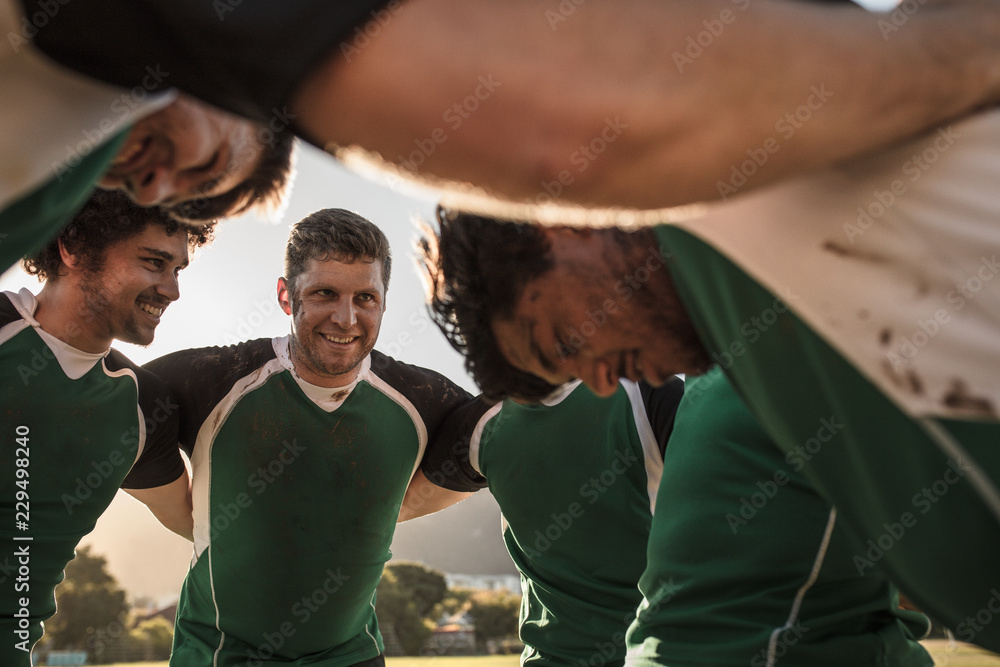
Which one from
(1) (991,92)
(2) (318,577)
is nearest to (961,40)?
(1) (991,92)

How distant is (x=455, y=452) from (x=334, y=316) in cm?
106

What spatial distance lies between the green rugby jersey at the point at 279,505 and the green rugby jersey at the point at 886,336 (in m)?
3.40

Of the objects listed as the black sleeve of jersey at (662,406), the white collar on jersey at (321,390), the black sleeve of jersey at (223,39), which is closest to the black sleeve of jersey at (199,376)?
the white collar on jersey at (321,390)

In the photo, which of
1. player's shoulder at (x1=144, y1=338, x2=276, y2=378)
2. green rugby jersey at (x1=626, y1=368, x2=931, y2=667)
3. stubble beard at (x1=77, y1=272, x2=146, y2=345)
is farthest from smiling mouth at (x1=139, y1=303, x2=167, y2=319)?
green rugby jersey at (x1=626, y1=368, x2=931, y2=667)

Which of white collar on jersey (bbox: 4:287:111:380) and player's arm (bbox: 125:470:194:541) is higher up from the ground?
white collar on jersey (bbox: 4:287:111:380)

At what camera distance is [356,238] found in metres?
4.68

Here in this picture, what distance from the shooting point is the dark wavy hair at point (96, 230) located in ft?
13.9

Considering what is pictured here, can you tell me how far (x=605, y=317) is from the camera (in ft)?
6.04

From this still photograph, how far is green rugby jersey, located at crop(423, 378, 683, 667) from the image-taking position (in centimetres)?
392

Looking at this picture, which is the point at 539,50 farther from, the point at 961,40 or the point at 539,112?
the point at 961,40

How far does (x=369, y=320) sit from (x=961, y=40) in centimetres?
408

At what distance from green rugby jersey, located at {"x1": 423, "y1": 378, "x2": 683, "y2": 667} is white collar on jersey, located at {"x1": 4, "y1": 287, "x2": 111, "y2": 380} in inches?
82.6

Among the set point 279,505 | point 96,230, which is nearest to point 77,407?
point 96,230

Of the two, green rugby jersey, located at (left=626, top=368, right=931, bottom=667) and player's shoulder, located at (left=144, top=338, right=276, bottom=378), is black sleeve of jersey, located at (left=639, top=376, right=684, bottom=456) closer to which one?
green rugby jersey, located at (left=626, top=368, right=931, bottom=667)
